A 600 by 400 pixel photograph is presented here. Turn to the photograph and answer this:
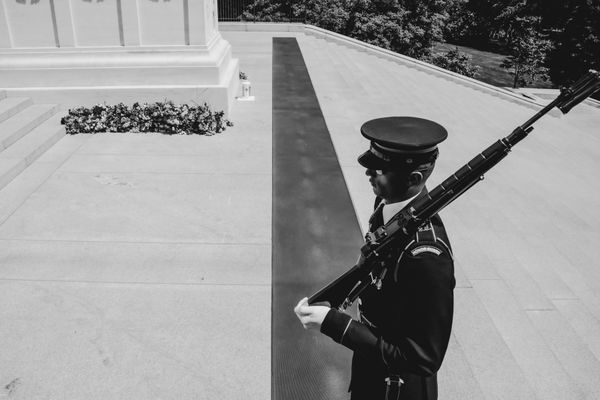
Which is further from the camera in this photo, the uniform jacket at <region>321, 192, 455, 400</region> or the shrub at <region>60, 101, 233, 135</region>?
the shrub at <region>60, 101, 233, 135</region>

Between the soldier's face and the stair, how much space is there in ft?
18.7

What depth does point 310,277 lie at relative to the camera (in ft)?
14.8

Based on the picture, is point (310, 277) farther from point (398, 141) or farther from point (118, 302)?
point (398, 141)

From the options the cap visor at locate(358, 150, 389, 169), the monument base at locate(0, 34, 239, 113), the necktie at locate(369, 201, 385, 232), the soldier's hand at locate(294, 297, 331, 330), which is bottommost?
the monument base at locate(0, 34, 239, 113)

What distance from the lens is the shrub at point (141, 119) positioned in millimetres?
7930

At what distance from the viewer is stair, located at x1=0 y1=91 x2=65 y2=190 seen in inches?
254

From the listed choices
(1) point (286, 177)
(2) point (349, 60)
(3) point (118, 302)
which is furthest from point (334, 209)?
(2) point (349, 60)

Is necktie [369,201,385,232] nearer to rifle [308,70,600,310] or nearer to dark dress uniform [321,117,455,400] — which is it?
dark dress uniform [321,117,455,400]

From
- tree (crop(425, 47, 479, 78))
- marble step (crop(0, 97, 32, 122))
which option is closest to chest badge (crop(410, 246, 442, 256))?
marble step (crop(0, 97, 32, 122))

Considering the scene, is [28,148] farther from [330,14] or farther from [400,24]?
[400,24]

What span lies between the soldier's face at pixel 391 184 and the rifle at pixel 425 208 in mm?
103

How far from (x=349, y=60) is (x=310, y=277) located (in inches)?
505

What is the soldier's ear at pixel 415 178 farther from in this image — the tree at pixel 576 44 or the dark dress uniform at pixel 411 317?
the tree at pixel 576 44

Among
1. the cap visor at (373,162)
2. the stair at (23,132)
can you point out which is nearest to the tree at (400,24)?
the stair at (23,132)
